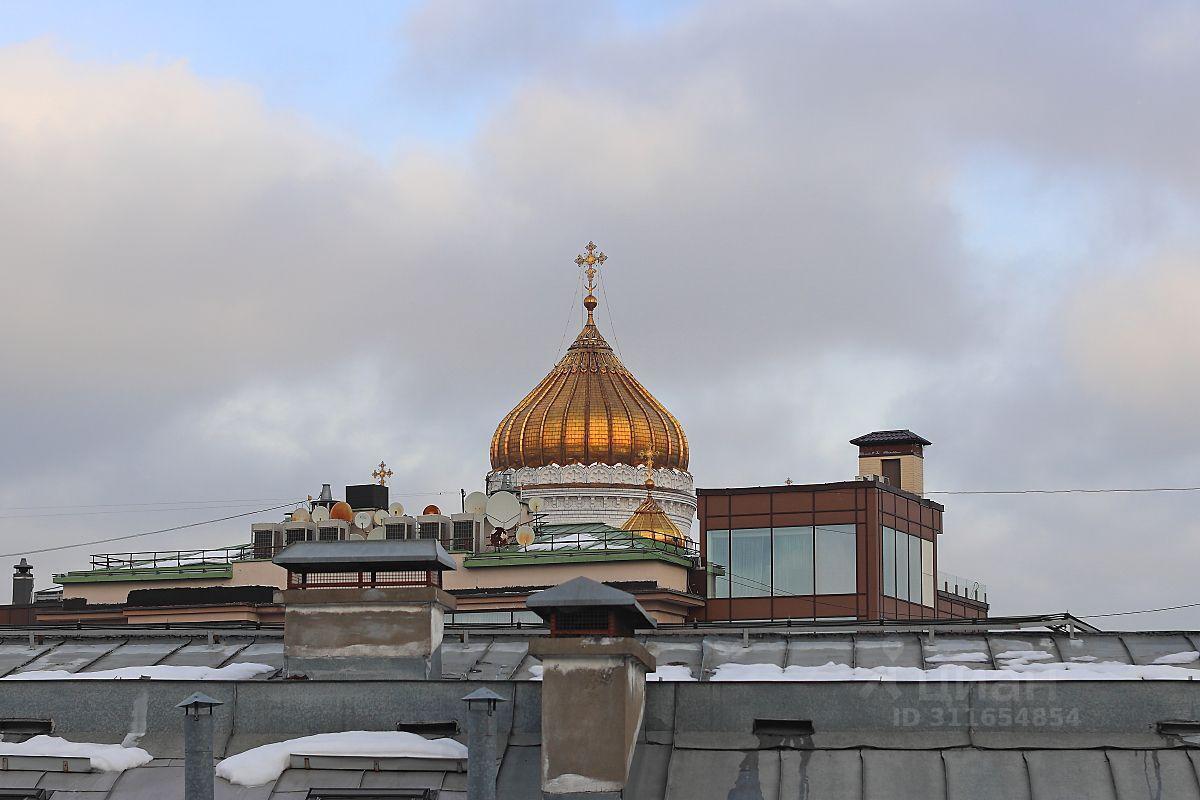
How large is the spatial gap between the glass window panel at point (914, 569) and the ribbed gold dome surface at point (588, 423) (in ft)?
123

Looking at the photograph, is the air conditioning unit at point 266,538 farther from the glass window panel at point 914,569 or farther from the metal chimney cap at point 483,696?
the metal chimney cap at point 483,696

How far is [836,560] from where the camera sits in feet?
298

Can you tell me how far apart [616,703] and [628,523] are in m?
83.0

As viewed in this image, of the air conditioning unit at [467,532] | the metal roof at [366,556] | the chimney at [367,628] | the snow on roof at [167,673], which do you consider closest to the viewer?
the chimney at [367,628]

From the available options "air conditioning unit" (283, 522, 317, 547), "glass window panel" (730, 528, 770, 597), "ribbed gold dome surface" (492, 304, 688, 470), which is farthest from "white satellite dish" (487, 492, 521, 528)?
"ribbed gold dome surface" (492, 304, 688, 470)

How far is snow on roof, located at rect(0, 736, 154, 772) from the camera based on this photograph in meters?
35.9

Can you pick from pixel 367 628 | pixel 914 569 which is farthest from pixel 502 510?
pixel 367 628

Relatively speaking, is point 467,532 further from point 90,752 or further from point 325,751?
point 325,751

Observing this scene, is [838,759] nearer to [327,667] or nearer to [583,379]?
[327,667]

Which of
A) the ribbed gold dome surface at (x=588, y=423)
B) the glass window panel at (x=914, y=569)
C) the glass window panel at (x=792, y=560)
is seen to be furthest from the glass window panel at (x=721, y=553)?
the ribbed gold dome surface at (x=588, y=423)

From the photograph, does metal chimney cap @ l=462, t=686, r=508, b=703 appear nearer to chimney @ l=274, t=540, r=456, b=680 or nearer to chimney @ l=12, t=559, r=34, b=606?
chimney @ l=274, t=540, r=456, b=680

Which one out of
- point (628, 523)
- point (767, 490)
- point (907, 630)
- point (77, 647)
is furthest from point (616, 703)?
point (628, 523)

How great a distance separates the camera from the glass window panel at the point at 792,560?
297ft

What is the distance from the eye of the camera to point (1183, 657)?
38938mm
